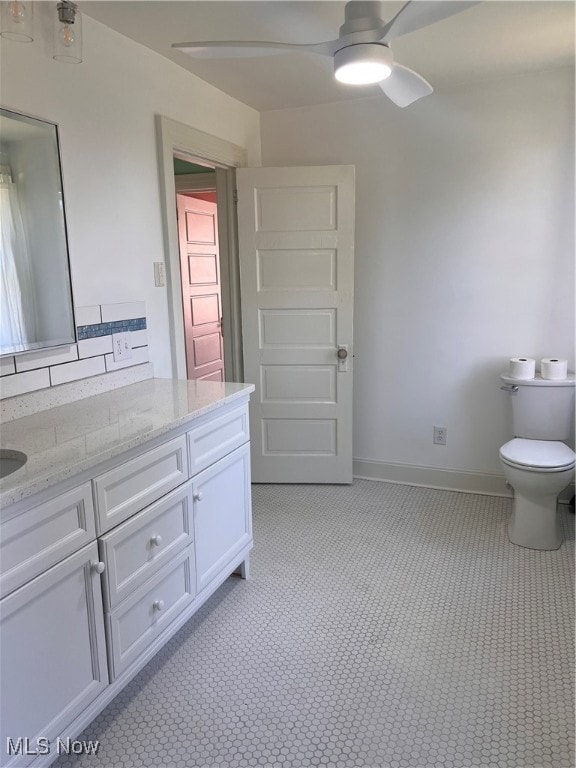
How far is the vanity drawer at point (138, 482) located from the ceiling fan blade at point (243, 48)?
1290 millimetres

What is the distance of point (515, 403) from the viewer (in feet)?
9.67

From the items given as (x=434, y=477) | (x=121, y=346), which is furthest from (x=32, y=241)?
(x=434, y=477)

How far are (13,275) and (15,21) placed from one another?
755mm

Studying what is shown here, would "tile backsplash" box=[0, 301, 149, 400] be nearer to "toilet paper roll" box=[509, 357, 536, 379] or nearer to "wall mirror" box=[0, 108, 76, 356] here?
"wall mirror" box=[0, 108, 76, 356]

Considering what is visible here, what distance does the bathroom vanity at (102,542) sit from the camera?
4.27 feet

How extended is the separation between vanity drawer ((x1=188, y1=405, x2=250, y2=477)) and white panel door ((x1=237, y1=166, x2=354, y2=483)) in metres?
1.12

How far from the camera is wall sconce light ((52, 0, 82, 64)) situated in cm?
180

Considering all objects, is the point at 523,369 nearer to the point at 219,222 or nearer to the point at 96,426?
the point at 219,222

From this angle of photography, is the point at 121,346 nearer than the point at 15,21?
No

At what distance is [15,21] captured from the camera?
5.37 ft

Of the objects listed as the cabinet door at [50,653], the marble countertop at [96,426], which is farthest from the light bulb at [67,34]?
the cabinet door at [50,653]

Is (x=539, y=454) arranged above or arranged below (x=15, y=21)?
below

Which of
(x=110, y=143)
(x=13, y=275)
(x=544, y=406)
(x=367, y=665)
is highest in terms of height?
(x=110, y=143)

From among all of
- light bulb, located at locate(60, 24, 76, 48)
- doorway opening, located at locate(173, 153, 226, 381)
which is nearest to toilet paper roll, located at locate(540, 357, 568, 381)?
doorway opening, located at locate(173, 153, 226, 381)
